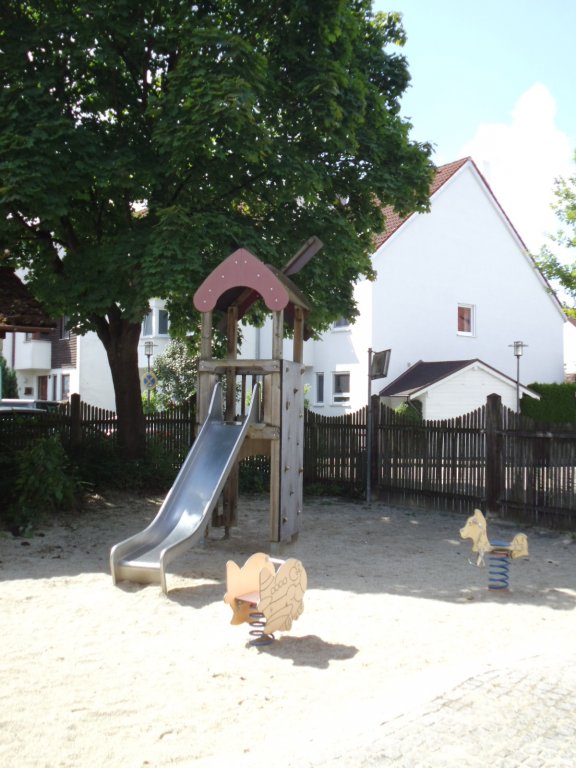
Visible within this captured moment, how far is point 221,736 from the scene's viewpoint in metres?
4.46

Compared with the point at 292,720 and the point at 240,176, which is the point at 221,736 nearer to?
the point at 292,720

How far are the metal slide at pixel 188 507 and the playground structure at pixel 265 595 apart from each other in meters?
1.60

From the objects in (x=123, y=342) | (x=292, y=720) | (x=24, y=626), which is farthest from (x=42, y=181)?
(x=292, y=720)

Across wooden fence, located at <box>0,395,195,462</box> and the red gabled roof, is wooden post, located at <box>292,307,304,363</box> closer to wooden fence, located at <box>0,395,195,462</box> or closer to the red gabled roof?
wooden fence, located at <box>0,395,195,462</box>

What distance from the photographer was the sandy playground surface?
14.5 feet

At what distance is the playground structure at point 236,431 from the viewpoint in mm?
9188

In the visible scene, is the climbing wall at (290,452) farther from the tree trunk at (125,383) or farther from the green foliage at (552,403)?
the green foliage at (552,403)

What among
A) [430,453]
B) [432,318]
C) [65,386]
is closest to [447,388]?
[432,318]

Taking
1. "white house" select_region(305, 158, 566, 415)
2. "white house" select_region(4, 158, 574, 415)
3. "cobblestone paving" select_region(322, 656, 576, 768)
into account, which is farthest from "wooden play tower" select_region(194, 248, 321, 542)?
"white house" select_region(305, 158, 566, 415)

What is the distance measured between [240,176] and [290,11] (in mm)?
2761

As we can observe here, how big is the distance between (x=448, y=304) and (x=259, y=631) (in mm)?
27625

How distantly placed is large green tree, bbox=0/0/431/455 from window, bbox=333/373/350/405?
653 inches

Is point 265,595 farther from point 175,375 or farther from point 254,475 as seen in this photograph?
point 175,375

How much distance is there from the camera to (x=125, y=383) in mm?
15391
